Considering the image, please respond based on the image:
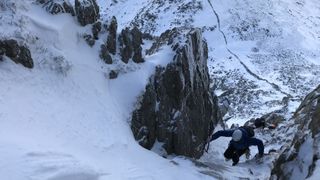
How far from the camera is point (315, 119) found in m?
10.2

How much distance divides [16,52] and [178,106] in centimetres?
551

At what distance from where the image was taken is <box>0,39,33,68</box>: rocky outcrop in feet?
38.3

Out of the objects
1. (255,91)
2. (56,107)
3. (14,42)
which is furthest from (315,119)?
(255,91)

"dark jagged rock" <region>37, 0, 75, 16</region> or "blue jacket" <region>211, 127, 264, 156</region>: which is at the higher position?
"dark jagged rock" <region>37, 0, 75, 16</region>

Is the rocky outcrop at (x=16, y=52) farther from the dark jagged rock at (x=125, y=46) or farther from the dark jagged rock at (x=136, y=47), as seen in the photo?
the dark jagged rock at (x=136, y=47)

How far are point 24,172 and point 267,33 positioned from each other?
58.5m

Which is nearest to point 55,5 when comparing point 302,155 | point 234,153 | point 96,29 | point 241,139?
point 96,29

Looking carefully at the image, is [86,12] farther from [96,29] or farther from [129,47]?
[129,47]

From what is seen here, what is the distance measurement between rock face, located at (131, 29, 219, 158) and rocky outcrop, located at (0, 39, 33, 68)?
131 inches

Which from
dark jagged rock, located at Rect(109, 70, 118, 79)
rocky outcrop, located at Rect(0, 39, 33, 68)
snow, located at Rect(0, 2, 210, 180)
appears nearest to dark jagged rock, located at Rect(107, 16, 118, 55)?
snow, located at Rect(0, 2, 210, 180)

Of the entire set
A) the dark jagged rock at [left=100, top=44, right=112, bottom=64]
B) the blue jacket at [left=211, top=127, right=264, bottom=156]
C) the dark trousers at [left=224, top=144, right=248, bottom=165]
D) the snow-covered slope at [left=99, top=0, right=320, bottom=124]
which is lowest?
the dark trousers at [left=224, top=144, right=248, bottom=165]

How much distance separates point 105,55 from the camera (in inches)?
578

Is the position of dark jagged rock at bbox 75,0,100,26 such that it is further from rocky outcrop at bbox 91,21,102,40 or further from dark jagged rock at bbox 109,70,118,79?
dark jagged rock at bbox 109,70,118,79

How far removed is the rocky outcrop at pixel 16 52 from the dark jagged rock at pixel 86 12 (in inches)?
105
